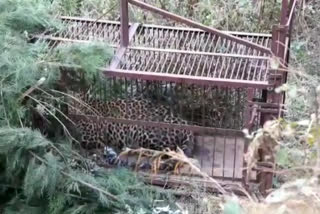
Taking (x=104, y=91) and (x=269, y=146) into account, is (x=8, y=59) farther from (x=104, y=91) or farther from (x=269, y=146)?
(x=269, y=146)

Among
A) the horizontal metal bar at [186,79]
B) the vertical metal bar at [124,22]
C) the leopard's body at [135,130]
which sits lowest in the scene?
the leopard's body at [135,130]

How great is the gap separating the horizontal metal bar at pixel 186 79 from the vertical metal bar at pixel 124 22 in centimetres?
17

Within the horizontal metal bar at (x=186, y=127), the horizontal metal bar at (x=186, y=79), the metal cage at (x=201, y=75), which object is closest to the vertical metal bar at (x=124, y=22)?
the metal cage at (x=201, y=75)

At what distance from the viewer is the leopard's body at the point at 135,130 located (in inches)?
98.8

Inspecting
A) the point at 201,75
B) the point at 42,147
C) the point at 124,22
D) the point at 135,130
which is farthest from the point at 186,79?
the point at 42,147

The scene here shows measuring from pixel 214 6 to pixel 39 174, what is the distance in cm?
173

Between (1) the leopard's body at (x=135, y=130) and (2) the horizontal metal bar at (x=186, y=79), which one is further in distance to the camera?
(1) the leopard's body at (x=135, y=130)

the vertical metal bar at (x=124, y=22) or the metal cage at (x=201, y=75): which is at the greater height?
the vertical metal bar at (x=124, y=22)

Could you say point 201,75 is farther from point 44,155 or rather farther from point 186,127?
point 44,155

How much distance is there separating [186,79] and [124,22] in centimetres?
33

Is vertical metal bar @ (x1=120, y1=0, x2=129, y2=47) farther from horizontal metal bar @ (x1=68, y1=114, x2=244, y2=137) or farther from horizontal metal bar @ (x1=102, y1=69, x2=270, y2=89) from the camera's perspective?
horizontal metal bar @ (x1=68, y1=114, x2=244, y2=137)

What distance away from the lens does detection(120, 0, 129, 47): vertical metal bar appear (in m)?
2.28

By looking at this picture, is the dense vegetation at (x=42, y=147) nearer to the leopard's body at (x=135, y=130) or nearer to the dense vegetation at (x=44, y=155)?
the dense vegetation at (x=44, y=155)

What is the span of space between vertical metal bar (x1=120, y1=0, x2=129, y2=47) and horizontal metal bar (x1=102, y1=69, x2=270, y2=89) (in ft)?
0.55
